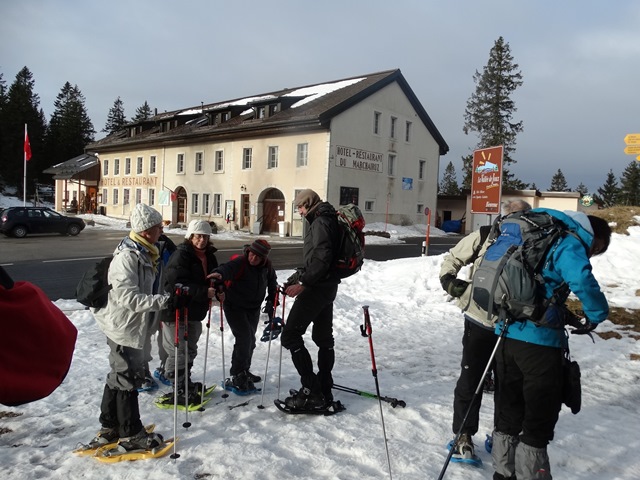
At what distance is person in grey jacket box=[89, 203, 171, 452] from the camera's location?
3.48 meters

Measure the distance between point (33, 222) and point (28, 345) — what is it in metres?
27.8

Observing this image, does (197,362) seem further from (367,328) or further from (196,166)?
(196,166)

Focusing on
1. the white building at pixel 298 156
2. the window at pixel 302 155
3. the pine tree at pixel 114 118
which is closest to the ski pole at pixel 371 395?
the white building at pixel 298 156

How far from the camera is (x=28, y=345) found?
1.63m

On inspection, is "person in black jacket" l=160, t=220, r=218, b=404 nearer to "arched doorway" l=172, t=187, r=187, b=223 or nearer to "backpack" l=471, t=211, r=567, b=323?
"backpack" l=471, t=211, r=567, b=323

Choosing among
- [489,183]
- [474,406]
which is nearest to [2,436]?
[474,406]

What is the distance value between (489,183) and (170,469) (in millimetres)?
10695

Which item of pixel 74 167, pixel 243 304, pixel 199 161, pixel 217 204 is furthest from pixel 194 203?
pixel 243 304

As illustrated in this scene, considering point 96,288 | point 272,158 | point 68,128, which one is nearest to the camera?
point 96,288

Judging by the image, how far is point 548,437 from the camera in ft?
9.48

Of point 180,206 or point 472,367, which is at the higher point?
point 180,206

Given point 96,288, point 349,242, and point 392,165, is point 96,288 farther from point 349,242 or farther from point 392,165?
point 392,165

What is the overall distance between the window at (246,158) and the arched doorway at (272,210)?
270 centimetres

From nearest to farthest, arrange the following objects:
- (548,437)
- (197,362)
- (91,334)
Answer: (548,437) < (197,362) < (91,334)
